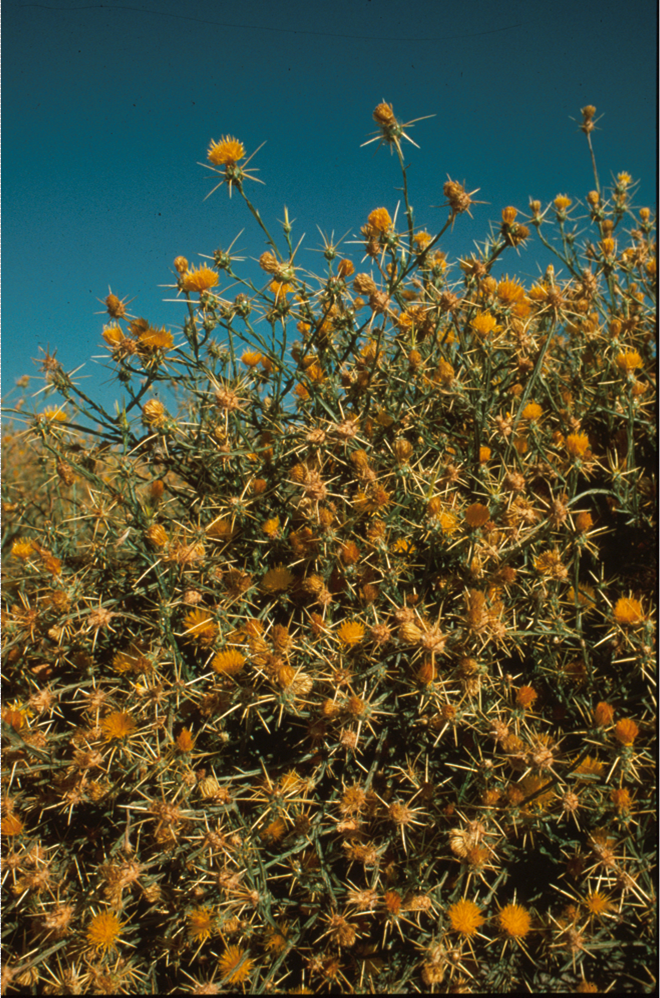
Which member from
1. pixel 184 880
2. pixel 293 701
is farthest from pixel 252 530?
pixel 184 880

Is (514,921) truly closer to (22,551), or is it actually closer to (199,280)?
(22,551)

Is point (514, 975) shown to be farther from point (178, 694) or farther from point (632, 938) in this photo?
point (178, 694)

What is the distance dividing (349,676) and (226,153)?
1455mm

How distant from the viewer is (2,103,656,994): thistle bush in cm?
127

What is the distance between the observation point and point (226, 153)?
1498 mm

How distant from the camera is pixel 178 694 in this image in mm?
1385

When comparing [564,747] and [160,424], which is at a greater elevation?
[160,424]

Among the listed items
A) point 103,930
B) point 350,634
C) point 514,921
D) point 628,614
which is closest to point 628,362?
point 628,614

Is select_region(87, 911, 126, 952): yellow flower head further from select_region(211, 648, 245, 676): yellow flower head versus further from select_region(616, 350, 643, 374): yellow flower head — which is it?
select_region(616, 350, 643, 374): yellow flower head

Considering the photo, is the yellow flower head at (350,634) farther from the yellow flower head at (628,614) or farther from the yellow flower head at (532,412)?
the yellow flower head at (532,412)

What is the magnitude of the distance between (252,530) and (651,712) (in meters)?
1.17

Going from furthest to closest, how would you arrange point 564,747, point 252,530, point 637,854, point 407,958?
point 252,530, point 564,747, point 407,958, point 637,854

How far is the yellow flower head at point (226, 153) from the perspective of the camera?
1.50 metres

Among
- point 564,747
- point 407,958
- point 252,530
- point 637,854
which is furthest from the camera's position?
point 252,530
